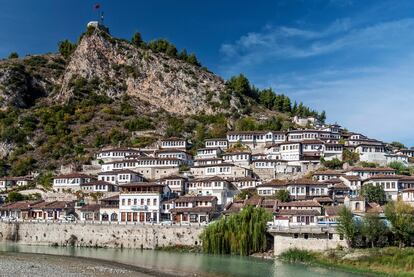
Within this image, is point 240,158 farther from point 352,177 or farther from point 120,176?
point 352,177

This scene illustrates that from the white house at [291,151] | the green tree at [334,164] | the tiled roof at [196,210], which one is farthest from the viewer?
the white house at [291,151]

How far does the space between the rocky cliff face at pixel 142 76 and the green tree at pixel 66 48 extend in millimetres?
21602

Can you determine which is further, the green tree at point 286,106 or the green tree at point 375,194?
the green tree at point 286,106

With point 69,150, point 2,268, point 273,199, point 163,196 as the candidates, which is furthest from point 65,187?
point 2,268

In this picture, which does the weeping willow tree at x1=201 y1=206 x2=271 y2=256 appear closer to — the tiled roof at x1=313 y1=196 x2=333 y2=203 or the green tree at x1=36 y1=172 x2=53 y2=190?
the tiled roof at x1=313 y1=196 x2=333 y2=203

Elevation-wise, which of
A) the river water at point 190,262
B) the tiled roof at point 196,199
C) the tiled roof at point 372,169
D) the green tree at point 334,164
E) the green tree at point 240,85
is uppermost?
the green tree at point 240,85

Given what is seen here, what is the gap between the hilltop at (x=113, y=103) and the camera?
388ft

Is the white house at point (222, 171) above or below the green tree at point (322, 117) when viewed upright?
below

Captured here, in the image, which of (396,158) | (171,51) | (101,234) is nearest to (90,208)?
(101,234)

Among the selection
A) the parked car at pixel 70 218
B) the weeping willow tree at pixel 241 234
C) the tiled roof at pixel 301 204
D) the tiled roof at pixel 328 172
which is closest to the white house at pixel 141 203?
the parked car at pixel 70 218

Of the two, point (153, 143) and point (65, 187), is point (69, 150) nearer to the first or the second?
point (153, 143)

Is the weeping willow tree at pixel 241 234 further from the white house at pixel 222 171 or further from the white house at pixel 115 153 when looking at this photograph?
the white house at pixel 115 153

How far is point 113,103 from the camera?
145500 millimetres

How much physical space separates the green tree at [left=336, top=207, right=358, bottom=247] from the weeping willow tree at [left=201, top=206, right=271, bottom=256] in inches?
339
